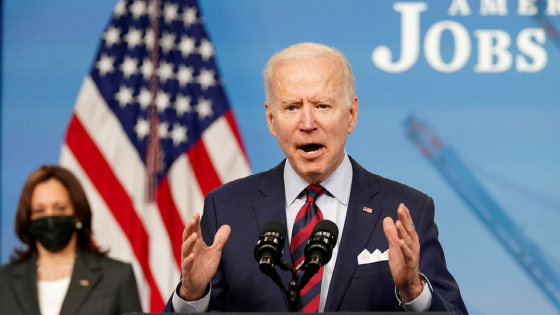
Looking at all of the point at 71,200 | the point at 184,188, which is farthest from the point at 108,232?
the point at 71,200

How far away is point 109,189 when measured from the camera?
177 inches

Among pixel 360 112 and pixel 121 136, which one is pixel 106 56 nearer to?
pixel 121 136

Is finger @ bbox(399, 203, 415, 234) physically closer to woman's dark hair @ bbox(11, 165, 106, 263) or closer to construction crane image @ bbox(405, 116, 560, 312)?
woman's dark hair @ bbox(11, 165, 106, 263)

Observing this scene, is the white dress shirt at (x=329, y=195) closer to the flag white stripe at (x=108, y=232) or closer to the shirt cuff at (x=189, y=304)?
the shirt cuff at (x=189, y=304)

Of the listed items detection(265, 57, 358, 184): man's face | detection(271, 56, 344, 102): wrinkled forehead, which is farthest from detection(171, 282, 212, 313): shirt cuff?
detection(271, 56, 344, 102): wrinkled forehead

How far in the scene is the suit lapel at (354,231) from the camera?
199 cm

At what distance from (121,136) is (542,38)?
285 cm

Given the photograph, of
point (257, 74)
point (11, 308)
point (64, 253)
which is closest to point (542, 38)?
point (257, 74)

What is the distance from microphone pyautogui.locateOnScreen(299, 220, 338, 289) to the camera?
161 centimetres

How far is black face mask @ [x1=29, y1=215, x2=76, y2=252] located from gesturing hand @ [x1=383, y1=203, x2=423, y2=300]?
2.22m

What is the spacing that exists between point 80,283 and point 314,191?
1723 mm

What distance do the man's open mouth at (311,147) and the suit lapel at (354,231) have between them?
7.6 inches

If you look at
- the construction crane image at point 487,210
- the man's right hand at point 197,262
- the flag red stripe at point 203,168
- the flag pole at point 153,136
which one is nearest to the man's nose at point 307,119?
the man's right hand at point 197,262

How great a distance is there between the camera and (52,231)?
3.45 meters
